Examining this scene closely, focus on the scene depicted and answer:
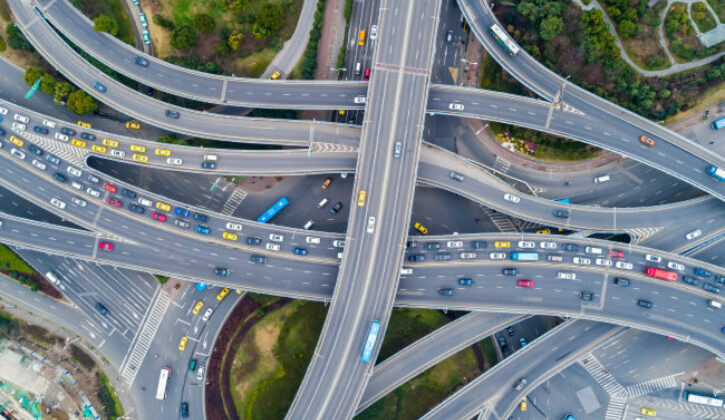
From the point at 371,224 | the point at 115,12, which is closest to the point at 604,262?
the point at 371,224

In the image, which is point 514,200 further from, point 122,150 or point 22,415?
point 22,415

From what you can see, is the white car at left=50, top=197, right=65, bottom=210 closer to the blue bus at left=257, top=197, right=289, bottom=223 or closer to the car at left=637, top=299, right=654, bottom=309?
the blue bus at left=257, top=197, right=289, bottom=223


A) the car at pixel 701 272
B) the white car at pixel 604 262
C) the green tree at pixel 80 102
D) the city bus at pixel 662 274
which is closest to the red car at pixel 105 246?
the green tree at pixel 80 102

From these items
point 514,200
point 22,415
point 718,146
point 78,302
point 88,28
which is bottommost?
point 22,415

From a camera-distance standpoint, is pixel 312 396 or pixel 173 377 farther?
pixel 173 377

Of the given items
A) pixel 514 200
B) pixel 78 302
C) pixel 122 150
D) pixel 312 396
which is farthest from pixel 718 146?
pixel 78 302

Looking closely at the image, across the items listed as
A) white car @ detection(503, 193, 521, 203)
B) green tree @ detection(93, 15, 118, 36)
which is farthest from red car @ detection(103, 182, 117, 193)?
white car @ detection(503, 193, 521, 203)

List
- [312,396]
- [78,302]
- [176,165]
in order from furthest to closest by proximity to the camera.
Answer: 1. [78,302]
2. [176,165]
3. [312,396]
